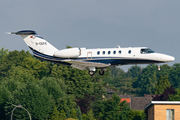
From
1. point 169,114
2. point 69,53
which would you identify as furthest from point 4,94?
point 69,53

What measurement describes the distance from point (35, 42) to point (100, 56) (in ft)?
37.0

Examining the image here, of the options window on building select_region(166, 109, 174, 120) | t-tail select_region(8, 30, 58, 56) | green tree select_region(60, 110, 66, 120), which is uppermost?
t-tail select_region(8, 30, 58, 56)

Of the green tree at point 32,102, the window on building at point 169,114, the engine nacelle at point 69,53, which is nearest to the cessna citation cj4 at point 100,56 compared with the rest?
the engine nacelle at point 69,53

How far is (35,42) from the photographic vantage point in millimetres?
55250

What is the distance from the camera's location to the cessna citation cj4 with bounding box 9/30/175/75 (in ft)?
157

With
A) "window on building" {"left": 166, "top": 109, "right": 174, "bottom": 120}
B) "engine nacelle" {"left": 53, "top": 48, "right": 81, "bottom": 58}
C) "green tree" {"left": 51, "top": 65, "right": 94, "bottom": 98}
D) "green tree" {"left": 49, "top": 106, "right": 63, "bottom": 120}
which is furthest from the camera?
"green tree" {"left": 51, "top": 65, "right": 94, "bottom": 98}

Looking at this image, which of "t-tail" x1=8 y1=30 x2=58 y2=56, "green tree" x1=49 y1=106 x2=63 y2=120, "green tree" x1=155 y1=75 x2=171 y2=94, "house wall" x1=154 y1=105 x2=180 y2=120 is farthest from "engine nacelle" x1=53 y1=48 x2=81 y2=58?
"green tree" x1=155 y1=75 x2=171 y2=94

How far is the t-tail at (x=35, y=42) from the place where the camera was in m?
54.6

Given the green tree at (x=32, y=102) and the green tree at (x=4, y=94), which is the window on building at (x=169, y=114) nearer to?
the green tree at (x=32, y=102)

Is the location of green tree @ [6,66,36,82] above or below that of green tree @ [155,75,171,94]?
above

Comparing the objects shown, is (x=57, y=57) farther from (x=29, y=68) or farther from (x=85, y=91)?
(x=29, y=68)

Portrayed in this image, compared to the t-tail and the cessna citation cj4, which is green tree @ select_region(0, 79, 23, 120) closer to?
the t-tail

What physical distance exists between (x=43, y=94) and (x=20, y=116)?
7898 mm

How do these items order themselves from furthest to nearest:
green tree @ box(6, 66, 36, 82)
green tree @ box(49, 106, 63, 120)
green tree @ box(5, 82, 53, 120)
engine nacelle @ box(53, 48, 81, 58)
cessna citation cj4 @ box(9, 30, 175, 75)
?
1. green tree @ box(6, 66, 36, 82)
2. green tree @ box(49, 106, 63, 120)
3. green tree @ box(5, 82, 53, 120)
4. engine nacelle @ box(53, 48, 81, 58)
5. cessna citation cj4 @ box(9, 30, 175, 75)
